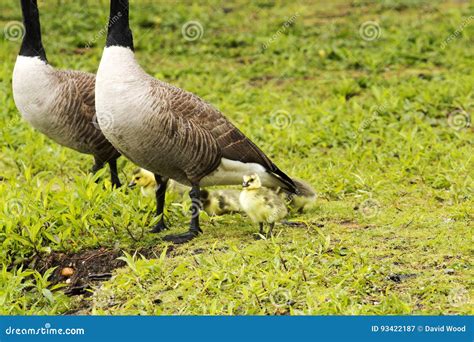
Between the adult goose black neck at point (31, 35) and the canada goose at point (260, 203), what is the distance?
2.72m

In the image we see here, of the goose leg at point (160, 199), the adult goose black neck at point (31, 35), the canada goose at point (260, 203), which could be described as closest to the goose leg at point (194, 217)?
the goose leg at point (160, 199)

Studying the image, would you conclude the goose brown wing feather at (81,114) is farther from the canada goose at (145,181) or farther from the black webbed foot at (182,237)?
the black webbed foot at (182,237)

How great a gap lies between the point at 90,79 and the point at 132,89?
174 centimetres

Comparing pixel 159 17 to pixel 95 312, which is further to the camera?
pixel 159 17

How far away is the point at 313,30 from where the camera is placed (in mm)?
15508

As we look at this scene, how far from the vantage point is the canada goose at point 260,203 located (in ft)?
24.4

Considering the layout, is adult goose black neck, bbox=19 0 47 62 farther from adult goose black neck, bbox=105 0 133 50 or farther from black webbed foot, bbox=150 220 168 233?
black webbed foot, bbox=150 220 168 233

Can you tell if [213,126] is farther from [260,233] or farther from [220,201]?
[260,233]

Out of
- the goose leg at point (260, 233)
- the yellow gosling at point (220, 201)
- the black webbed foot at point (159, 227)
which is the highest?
the yellow gosling at point (220, 201)

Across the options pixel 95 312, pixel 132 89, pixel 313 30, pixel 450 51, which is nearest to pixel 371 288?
pixel 95 312

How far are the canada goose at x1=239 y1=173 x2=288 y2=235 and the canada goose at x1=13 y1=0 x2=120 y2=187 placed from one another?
5.61 ft

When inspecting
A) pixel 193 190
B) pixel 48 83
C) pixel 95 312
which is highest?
pixel 48 83

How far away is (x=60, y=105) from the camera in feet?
28.1

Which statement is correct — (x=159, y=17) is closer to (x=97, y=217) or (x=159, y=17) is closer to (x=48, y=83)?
(x=48, y=83)
